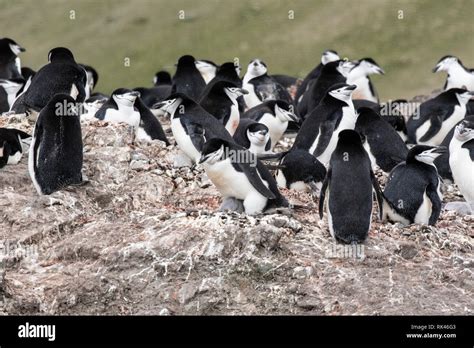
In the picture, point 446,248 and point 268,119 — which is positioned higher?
→ point 268,119

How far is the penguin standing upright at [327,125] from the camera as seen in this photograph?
11.2 m

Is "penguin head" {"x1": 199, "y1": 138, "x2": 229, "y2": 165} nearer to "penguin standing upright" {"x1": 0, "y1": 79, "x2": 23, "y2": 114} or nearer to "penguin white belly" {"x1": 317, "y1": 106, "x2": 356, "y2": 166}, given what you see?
"penguin white belly" {"x1": 317, "y1": 106, "x2": 356, "y2": 166}

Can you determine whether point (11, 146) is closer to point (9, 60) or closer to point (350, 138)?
point (350, 138)

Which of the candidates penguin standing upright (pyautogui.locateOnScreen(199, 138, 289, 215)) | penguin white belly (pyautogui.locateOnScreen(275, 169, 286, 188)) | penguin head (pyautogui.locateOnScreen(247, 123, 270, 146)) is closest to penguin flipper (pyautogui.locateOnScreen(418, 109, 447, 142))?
penguin head (pyautogui.locateOnScreen(247, 123, 270, 146))

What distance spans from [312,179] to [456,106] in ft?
13.6

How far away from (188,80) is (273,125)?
214cm

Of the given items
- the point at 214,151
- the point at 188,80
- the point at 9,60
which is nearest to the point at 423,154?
the point at 214,151

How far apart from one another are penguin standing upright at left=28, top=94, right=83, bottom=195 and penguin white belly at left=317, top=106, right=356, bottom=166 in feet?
9.42

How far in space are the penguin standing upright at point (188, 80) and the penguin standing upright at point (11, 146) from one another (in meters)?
4.07

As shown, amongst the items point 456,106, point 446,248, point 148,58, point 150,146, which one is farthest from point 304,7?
point 446,248

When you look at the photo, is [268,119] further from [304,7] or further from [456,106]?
[304,7]

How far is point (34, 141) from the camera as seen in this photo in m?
9.24
